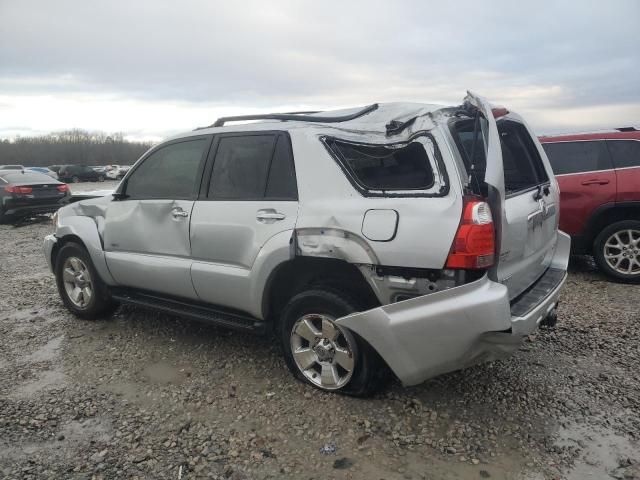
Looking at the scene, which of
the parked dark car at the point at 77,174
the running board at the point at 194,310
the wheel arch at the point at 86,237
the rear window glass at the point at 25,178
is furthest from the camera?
the parked dark car at the point at 77,174

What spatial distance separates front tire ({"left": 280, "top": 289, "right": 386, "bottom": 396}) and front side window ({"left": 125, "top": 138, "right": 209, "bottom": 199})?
4.32ft

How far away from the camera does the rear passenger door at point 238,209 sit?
3254mm

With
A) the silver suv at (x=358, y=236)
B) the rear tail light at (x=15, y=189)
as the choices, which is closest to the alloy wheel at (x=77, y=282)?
the silver suv at (x=358, y=236)

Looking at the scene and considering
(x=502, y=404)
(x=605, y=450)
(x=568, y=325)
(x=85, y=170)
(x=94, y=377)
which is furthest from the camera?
(x=85, y=170)

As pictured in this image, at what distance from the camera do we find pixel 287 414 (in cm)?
306

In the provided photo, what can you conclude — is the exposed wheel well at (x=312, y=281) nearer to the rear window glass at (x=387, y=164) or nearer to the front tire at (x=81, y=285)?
the rear window glass at (x=387, y=164)

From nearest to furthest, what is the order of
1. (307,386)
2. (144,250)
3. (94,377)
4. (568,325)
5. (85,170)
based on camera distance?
(307,386) < (94,377) < (144,250) < (568,325) < (85,170)

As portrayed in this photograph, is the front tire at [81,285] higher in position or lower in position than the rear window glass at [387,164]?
lower

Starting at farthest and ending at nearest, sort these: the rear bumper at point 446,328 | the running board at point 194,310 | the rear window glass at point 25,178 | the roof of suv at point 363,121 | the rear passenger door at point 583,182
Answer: the rear window glass at point 25,178 < the rear passenger door at point 583,182 < the running board at point 194,310 < the roof of suv at point 363,121 < the rear bumper at point 446,328

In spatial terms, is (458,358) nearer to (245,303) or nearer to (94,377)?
(245,303)

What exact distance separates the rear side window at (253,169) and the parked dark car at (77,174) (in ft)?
131

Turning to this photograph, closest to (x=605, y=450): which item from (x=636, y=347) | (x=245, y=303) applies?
(x=636, y=347)

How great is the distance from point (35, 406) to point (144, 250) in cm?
134

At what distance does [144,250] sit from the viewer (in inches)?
159
